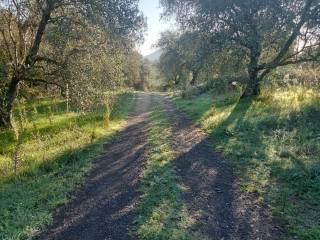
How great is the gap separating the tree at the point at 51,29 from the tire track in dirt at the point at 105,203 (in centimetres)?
537

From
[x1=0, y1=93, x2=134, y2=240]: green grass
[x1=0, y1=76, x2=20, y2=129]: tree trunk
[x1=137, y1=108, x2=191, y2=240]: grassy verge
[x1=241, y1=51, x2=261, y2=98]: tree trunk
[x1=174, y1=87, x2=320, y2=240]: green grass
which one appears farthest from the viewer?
[x1=241, y1=51, x2=261, y2=98]: tree trunk

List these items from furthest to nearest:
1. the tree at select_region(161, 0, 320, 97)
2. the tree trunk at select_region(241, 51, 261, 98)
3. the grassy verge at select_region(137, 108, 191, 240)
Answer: the tree trunk at select_region(241, 51, 261, 98), the tree at select_region(161, 0, 320, 97), the grassy verge at select_region(137, 108, 191, 240)

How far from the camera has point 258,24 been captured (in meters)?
17.5

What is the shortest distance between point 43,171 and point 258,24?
13508mm

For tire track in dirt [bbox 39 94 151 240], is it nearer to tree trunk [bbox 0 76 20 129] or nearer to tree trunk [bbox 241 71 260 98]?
tree trunk [bbox 0 76 20 129]

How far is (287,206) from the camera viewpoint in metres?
6.82

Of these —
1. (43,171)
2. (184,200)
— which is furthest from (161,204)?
(43,171)

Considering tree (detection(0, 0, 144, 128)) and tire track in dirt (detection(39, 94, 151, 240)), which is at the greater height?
tree (detection(0, 0, 144, 128))

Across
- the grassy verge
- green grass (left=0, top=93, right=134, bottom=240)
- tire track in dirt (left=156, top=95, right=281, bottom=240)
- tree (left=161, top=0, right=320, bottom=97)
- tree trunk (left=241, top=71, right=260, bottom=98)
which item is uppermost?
tree (left=161, top=0, right=320, bottom=97)

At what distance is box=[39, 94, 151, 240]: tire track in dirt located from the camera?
5.99 meters

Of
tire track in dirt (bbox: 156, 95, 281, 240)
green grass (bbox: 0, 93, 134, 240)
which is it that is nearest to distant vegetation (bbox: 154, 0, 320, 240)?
tire track in dirt (bbox: 156, 95, 281, 240)

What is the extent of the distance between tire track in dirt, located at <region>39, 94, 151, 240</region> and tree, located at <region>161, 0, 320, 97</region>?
Answer: 9861mm

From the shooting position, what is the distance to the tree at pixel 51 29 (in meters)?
13.5

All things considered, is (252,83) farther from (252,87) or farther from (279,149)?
(279,149)
